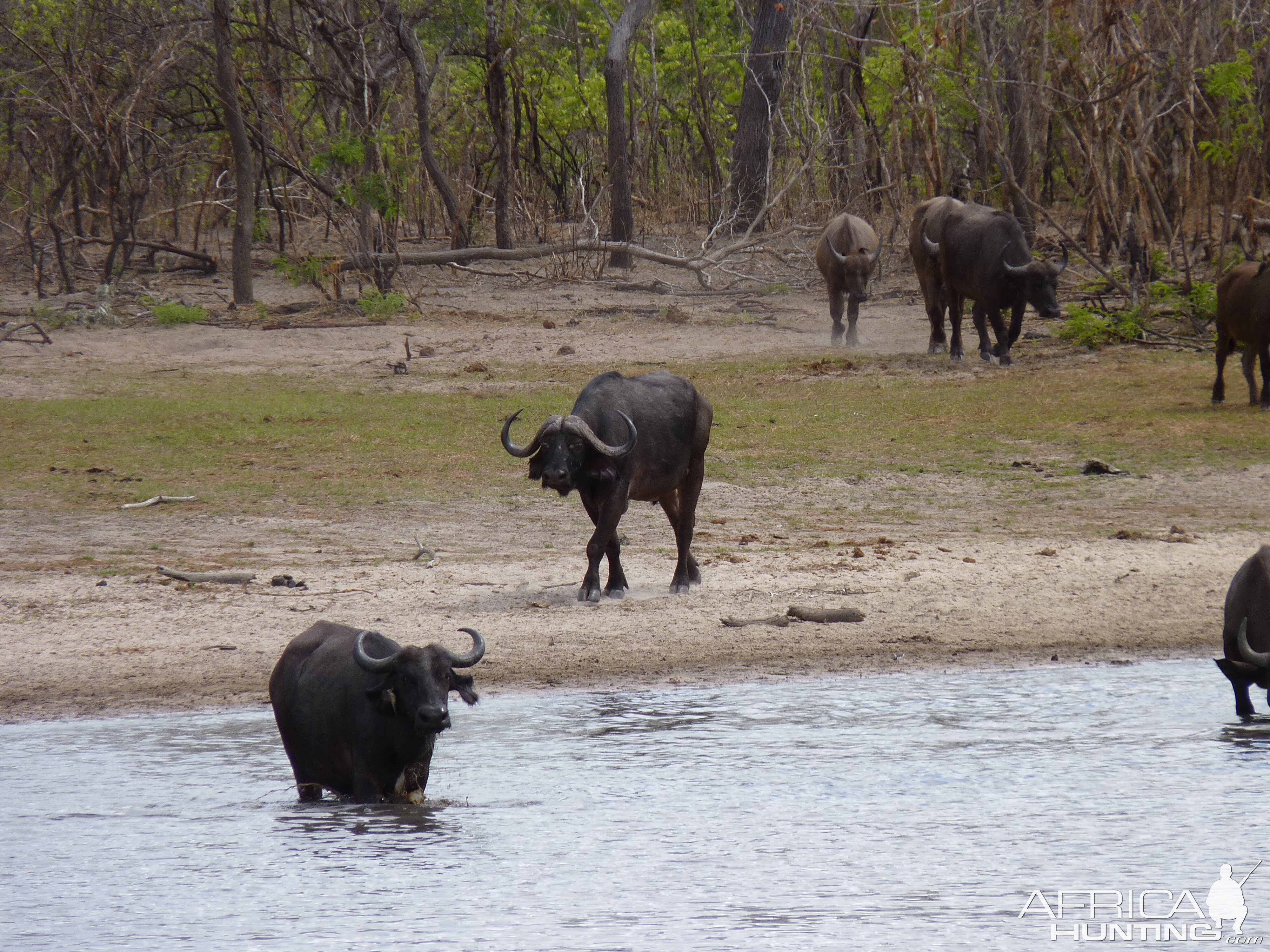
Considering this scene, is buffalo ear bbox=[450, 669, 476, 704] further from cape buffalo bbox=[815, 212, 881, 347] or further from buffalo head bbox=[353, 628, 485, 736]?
cape buffalo bbox=[815, 212, 881, 347]

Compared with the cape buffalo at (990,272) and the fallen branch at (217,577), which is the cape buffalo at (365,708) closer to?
the fallen branch at (217,577)

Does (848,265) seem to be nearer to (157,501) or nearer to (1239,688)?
(157,501)

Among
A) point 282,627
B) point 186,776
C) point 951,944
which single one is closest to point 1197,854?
point 951,944

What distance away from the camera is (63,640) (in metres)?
8.77

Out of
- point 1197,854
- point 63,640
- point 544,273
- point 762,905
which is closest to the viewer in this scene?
point 762,905

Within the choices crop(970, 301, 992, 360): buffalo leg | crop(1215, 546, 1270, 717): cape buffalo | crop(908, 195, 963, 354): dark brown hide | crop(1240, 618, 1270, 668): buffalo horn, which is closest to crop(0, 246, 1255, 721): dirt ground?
crop(1215, 546, 1270, 717): cape buffalo

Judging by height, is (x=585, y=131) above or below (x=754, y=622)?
above

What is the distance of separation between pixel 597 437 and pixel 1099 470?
18.6 feet

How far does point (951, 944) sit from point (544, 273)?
19691 mm

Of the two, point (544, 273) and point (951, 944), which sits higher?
point (544, 273)

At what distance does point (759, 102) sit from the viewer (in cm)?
2769

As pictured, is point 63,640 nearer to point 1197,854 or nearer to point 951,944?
point 951,944

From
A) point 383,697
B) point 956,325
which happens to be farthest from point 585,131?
point 383,697

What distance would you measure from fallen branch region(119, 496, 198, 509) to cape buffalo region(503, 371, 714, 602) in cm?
365
